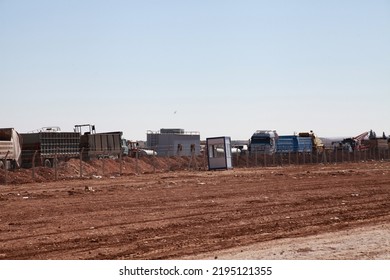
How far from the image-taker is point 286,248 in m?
12.7

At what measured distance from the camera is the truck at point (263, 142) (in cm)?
7312

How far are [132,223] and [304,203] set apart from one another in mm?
6784

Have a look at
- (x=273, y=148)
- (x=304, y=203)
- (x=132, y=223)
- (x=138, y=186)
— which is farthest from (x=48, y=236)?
(x=273, y=148)

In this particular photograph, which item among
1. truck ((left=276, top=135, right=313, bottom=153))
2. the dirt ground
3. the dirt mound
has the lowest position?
the dirt ground

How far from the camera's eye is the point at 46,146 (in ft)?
163

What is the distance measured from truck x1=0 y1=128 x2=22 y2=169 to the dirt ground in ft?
48.4

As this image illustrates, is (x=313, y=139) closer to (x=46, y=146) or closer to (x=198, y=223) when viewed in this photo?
(x=46, y=146)

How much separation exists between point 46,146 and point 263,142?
29105 mm

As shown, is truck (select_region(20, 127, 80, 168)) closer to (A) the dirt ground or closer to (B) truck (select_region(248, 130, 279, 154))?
(A) the dirt ground

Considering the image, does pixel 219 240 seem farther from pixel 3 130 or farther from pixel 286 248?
pixel 3 130

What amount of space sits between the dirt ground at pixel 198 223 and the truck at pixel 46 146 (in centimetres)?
1886

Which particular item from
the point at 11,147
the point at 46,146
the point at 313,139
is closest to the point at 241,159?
the point at 313,139

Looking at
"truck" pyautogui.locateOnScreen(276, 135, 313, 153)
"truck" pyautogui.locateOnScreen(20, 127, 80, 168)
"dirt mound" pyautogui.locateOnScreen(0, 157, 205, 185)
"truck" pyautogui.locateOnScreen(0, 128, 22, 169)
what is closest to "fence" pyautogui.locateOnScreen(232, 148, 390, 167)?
"truck" pyautogui.locateOnScreen(276, 135, 313, 153)

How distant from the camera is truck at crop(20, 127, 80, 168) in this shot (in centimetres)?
4769
